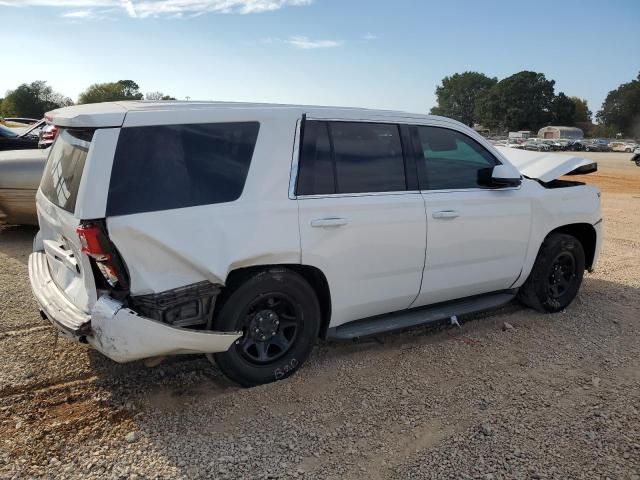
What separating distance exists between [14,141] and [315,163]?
27.9 ft

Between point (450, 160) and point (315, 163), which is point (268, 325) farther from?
point (450, 160)

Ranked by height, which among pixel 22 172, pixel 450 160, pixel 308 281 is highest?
pixel 450 160

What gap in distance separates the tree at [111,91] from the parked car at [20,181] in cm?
6736

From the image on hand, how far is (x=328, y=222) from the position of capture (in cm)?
353

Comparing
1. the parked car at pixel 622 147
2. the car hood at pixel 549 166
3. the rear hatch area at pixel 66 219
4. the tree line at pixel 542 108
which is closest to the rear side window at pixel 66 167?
the rear hatch area at pixel 66 219

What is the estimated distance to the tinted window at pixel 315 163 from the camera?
354cm

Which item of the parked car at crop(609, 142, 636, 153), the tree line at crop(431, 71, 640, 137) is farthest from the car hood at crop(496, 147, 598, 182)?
the tree line at crop(431, 71, 640, 137)

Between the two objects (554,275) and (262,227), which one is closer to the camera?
(262,227)

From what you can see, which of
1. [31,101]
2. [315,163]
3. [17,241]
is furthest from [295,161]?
[31,101]

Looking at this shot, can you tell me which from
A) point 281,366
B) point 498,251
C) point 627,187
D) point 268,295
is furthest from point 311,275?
point 627,187

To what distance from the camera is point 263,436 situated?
10.1 ft

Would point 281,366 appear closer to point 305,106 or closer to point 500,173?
point 305,106

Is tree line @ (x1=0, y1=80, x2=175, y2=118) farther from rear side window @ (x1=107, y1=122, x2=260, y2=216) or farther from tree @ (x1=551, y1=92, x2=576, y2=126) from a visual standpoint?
tree @ (x1=551, y1=92, x2=576, y2=126)

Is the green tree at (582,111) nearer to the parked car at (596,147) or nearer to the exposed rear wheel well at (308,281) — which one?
the parked car at (596,147)
